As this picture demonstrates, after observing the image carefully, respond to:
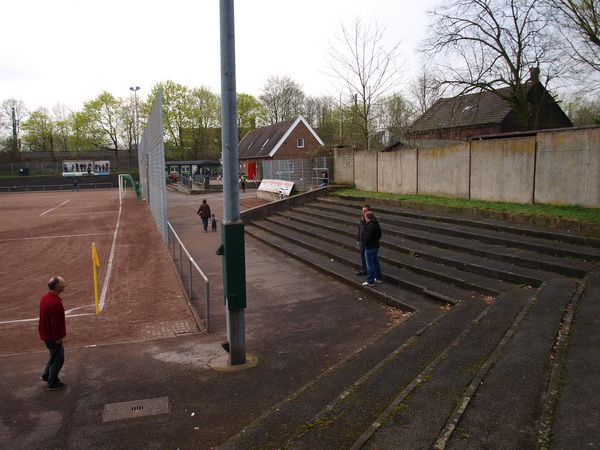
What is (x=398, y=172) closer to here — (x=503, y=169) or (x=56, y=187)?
(x=503, y=169)

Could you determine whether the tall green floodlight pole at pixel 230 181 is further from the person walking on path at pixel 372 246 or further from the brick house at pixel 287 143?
the brick house at pixel 287 143

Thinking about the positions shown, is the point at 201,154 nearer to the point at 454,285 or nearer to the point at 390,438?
the point at 454,285

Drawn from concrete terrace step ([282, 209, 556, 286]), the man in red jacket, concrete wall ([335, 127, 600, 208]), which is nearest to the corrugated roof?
concrete wall ([335, 127, 600, 208])

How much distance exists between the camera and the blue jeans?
1008 centimetres

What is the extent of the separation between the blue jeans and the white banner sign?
1711 centimetres

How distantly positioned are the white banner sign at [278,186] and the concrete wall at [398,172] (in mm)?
7467

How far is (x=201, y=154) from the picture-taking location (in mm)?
75562

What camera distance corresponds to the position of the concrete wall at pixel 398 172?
61.6 ft

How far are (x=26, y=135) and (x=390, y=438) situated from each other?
89.9 metres

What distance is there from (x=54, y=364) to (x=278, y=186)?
77.0 feet

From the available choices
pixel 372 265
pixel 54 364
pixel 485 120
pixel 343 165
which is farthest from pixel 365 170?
pixel 54 364

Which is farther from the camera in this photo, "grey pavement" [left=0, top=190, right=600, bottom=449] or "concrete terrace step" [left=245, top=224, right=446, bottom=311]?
"concrete terrace step" [left=245, top=224, right=446, bottom=311]

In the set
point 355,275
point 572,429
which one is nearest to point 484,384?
point 572,429

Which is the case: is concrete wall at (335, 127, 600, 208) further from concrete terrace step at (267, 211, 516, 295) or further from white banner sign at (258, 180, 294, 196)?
white banner sign at (258, 180, 294, 196)
